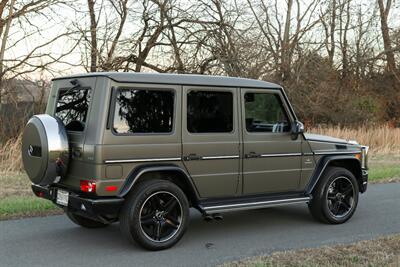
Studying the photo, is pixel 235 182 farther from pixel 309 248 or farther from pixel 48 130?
pixel 48 130

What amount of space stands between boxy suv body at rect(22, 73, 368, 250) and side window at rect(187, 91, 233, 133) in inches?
0.5

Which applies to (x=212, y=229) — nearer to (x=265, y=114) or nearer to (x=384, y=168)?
(x=265, y=114)

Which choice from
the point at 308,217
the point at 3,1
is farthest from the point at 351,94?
the point at 308,217

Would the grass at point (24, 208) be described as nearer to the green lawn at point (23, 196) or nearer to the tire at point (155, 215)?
the green lawn at point (23, 196)

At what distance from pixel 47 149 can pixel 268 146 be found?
→ 2.72m

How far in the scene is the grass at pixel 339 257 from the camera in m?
4.98

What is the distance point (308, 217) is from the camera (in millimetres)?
7543

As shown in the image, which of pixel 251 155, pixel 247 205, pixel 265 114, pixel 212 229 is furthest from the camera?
pixel 212 229

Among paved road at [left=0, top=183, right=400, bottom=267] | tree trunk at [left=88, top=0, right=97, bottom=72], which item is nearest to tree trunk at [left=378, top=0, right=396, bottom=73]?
tree trunk at [left=88, top=0, right=97, bottom=72]

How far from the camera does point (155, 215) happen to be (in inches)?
223

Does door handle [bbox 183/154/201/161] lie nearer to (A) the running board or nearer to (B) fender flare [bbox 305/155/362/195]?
(A) the running board

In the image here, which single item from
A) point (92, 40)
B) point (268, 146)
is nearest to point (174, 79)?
point (268, 146)

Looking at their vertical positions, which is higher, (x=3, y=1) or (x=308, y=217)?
(x=3, y=1)

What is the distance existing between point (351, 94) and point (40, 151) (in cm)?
2485
